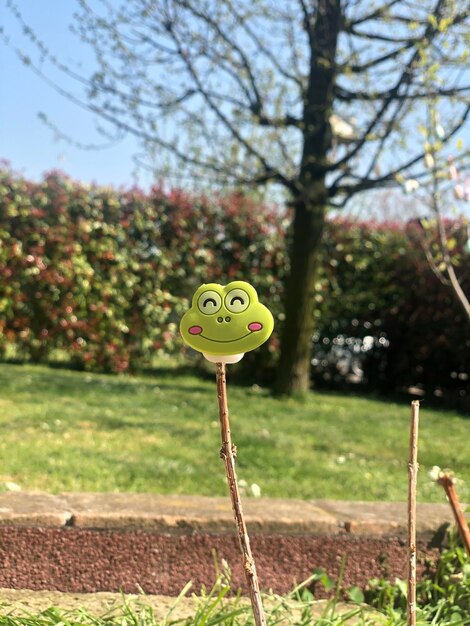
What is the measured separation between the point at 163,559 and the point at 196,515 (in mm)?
161

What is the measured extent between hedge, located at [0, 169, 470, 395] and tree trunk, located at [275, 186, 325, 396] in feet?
4.42

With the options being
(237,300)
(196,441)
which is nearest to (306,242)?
(196,441)

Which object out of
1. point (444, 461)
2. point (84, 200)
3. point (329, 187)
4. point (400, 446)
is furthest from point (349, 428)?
point (84, 200)

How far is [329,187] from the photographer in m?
Answer: 6.31

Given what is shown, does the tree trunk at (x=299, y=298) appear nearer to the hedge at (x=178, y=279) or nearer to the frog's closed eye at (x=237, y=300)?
the hedge at (x=178, y=279)

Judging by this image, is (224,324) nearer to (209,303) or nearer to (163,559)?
(209,303)

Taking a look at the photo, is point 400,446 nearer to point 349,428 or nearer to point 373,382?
point 349,428

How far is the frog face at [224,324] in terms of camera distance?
1210 millimetres

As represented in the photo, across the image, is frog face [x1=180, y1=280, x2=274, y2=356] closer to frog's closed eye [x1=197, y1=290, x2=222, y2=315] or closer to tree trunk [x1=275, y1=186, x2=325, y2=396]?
frog's closed eye [x1=197, y1=290, x2=222, y2=315]

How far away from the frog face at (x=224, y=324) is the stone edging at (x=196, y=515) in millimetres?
1026

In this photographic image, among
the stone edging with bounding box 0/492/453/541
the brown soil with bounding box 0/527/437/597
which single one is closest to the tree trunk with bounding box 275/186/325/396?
the stone edging with bounding box 0/492/453/541

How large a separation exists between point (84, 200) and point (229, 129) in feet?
7.26

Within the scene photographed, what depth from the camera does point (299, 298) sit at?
6.66 m

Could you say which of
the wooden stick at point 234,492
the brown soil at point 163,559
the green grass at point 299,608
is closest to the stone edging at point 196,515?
the brown soil at point 163,559
